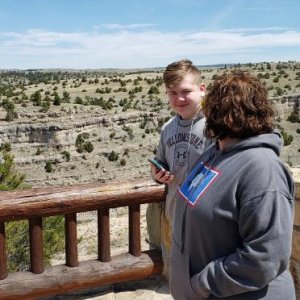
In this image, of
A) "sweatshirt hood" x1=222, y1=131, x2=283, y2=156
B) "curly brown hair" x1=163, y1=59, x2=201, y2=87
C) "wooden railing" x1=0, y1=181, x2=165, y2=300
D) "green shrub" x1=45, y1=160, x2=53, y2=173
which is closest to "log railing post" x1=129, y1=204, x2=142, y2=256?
"wooden railing" x1=0, y1=181, x2=165, y2=300

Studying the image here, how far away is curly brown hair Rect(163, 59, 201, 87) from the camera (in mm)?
2639

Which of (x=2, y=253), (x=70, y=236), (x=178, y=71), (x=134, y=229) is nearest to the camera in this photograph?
(x=178, y=71)

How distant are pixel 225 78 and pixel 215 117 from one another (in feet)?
0.52

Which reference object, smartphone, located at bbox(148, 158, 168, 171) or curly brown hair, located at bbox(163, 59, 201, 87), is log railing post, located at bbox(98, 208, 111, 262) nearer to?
smartphone, located at bbox(148, 158, 168, 171)

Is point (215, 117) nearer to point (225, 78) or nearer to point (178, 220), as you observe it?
point (225, 78)

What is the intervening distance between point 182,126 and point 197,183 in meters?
0.93

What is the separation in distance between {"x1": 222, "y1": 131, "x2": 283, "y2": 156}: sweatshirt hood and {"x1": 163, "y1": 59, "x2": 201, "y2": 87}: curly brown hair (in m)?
0.91

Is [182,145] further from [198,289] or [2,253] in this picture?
[2,253]

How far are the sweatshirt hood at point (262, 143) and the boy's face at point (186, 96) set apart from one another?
0.91 meters

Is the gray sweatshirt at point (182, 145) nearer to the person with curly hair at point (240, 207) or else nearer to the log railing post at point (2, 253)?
the person with curly hair at point (240, 207)

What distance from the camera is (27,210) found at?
3.24 meters

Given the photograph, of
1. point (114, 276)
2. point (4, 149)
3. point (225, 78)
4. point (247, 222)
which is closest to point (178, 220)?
point (247, 222)

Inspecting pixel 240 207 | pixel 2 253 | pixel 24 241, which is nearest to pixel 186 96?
pixel 240 207

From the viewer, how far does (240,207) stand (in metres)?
1.71
